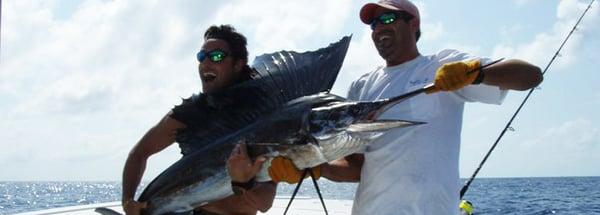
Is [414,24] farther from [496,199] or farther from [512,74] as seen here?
[496,199]

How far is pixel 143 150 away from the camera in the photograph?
2.94 m

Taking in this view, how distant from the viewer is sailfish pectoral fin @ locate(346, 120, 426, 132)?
206cm

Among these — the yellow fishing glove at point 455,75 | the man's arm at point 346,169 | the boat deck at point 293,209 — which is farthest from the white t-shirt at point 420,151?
the boat deck at point 293,209

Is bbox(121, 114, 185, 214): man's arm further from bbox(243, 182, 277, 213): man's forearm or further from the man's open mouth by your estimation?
bbox(243, 182, 277, 213): man's forearm

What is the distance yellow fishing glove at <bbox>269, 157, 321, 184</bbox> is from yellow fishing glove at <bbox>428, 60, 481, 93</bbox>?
0.56 m

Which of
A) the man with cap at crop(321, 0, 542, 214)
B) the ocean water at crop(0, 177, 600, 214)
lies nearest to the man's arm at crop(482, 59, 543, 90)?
the man with cap at crop(321, 0, 542, 214)

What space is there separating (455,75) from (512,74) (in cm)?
27

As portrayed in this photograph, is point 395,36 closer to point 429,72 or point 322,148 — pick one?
point 429,72

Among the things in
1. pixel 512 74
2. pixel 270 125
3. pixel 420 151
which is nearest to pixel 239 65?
pixel 270 125

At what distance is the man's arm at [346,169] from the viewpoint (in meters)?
2.82

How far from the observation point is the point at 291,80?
2.63 metres

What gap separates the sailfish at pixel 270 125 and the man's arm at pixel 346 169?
425 mm

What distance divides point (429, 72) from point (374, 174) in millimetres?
480

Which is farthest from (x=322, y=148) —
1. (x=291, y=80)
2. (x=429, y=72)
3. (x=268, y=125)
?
(x=429, y=72)
